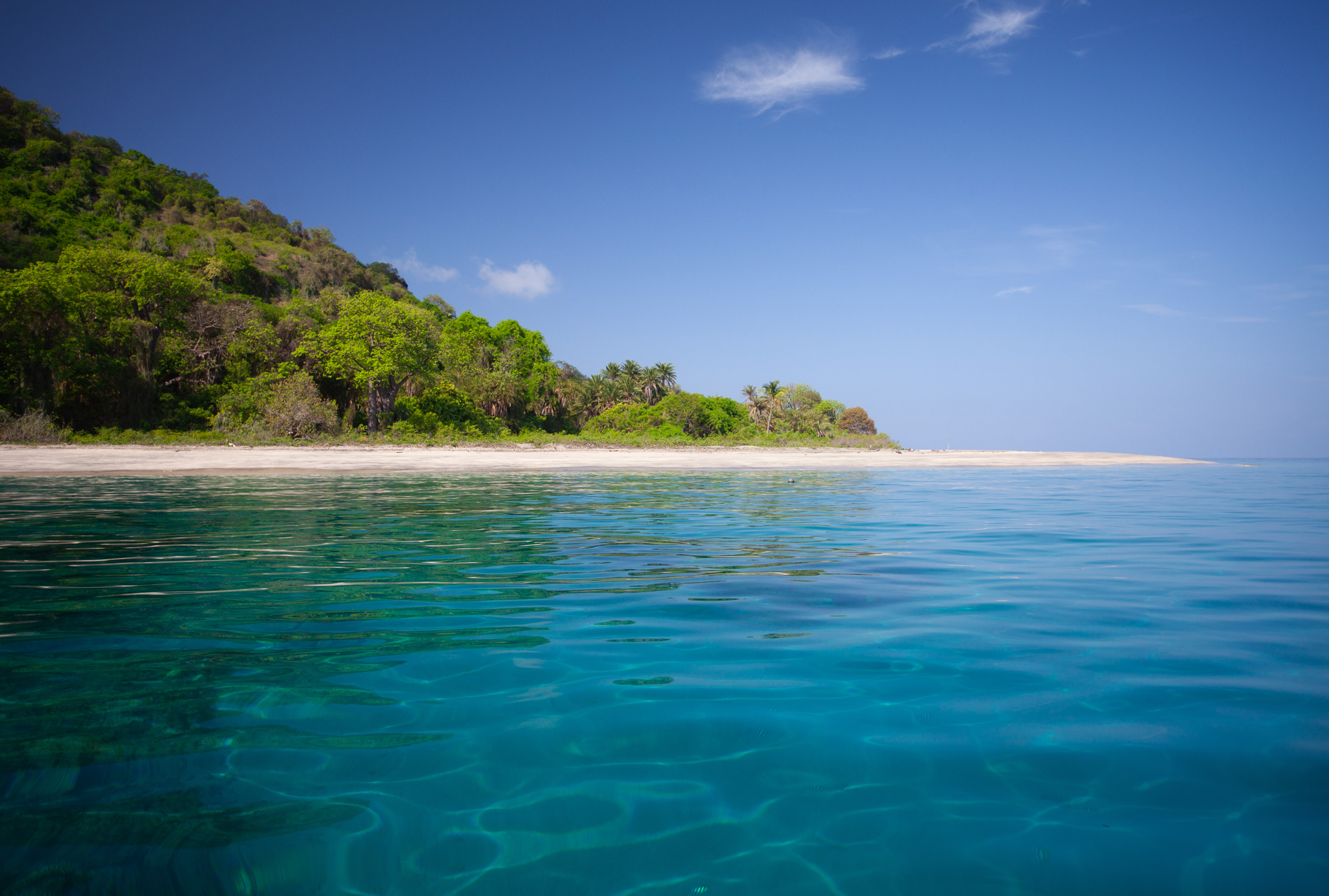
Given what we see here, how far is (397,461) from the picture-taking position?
2473cm

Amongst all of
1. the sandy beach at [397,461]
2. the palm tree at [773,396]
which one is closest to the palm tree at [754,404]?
the palm tree at [773,396]

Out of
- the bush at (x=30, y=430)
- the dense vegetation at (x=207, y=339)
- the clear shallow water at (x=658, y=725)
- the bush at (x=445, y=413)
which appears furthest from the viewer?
the bush at (x=445, y=413)

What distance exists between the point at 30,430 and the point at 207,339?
44.3ft

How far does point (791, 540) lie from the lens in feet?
26.9

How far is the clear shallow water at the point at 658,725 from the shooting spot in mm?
1977

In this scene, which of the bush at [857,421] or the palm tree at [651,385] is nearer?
the palm tree at [651,385]

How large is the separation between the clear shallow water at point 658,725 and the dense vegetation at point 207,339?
3374 centimetres

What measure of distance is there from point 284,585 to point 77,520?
6.37m

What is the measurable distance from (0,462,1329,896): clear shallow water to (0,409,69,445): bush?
28.5 meters

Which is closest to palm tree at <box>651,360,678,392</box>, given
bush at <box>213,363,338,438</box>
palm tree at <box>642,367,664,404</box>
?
palm tree at <box>642,367,664,404</box>

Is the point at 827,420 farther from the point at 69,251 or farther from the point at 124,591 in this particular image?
the point at 124,591

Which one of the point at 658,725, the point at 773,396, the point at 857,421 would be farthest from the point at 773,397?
the point at 658,725

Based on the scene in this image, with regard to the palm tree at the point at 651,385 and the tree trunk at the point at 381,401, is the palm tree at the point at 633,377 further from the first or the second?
the tree trunk at the point at 381,401

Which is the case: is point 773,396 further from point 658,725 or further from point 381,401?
point 658,725
